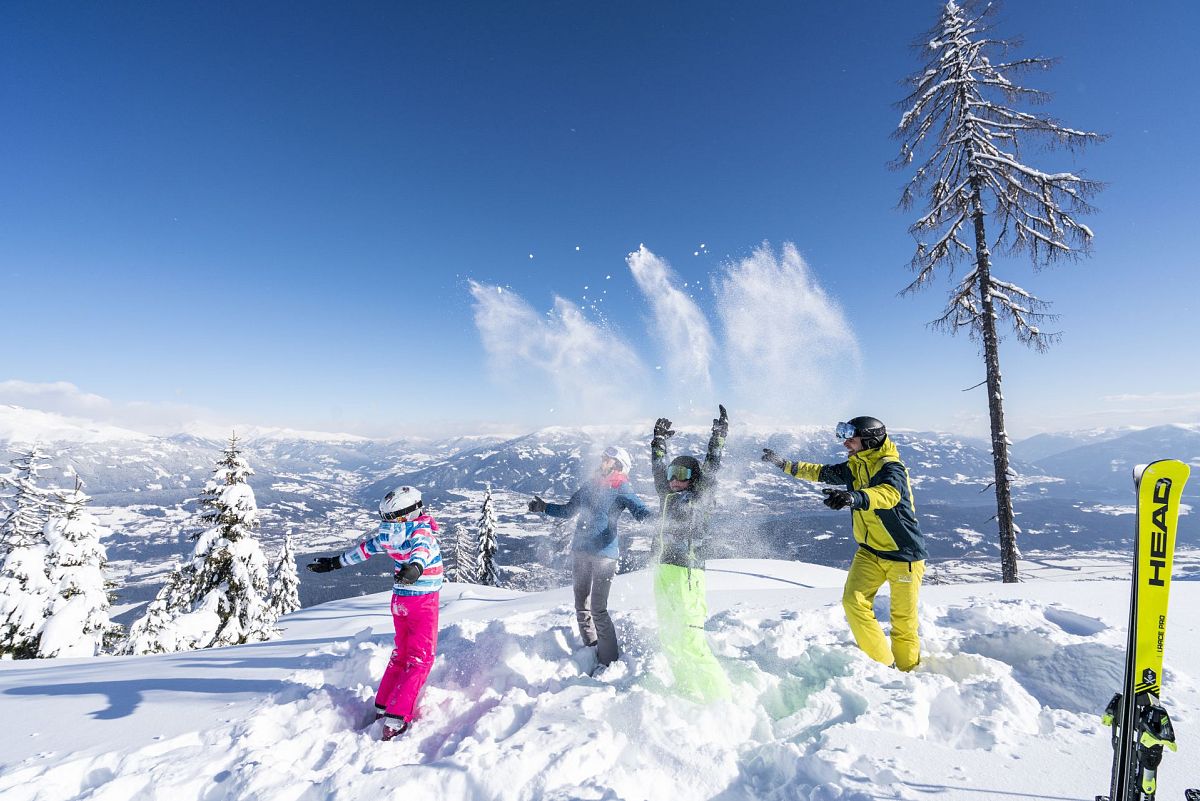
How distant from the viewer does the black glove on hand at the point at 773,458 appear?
647cm

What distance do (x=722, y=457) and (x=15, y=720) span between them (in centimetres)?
750

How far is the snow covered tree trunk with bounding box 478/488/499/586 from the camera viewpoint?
1294 inches

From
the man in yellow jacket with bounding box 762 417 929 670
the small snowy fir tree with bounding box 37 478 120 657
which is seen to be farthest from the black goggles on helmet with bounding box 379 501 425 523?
the small snowy fir tree with bounding box 37 478 120 657

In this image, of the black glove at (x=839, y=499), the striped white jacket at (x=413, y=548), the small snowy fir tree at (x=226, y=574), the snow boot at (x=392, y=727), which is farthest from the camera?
the small snowy fir tree at (x=226, y=574)

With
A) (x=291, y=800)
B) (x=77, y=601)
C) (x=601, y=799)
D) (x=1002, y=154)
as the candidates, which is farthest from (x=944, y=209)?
(x=77, y=601)

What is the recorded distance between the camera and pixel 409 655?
4371 millimetres

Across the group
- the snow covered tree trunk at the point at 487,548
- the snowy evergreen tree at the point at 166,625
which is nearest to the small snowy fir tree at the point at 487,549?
the snow covered tree trunk at the point at 487,548

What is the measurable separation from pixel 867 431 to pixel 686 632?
9.42 ft

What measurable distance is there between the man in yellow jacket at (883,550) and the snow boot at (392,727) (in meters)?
4.48

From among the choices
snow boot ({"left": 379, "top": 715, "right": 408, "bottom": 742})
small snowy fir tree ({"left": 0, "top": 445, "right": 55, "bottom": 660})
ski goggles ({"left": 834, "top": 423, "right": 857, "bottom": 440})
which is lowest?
small snowy fir tree ({"left": 0, "top": 445, "right": 55, "bottom": 660})

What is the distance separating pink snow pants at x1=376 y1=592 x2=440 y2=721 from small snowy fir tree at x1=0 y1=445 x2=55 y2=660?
18.4 meters

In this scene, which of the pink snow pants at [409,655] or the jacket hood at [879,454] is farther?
the jacket hood at [879,454]

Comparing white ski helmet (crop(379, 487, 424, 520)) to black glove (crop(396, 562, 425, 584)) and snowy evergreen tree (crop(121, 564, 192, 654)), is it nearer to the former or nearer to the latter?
black glove (crop(396, 562, 425, 584))

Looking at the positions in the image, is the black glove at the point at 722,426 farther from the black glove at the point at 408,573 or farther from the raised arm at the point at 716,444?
the black glove at the point at 408,573
